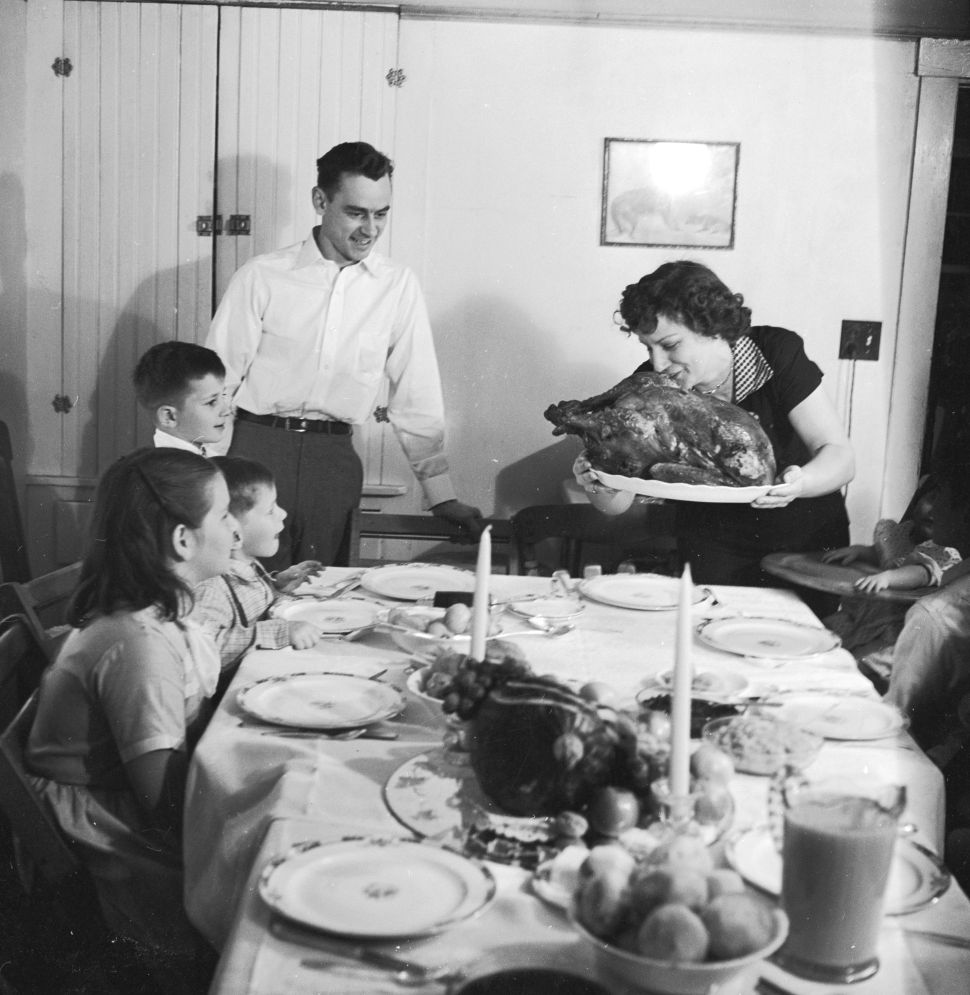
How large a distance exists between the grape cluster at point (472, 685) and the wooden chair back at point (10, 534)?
2.14m

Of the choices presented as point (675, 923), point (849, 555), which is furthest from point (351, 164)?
point (675, 923)

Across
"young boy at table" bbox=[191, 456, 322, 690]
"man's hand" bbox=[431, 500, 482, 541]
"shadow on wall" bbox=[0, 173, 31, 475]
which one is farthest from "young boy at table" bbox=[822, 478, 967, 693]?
"shadow on wall" bbox=[0, 173, 31, 475]

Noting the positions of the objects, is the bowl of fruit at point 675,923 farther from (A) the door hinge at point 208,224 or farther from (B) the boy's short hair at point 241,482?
(A) the door hinge at point 208,224

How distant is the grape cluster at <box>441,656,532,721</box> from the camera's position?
1.23 m

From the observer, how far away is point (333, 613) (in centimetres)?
199

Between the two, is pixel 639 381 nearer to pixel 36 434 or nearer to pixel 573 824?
pixel 573 824

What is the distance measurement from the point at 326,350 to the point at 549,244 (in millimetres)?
909

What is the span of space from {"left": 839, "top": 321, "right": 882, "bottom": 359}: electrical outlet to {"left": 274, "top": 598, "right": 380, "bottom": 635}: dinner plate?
2224mm

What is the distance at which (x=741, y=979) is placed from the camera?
85 centimetres

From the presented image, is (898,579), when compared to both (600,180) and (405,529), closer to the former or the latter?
(405,529)

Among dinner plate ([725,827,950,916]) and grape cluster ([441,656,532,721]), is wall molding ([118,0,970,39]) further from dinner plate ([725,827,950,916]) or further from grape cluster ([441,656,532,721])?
dinner plate ([725,827,950,916])

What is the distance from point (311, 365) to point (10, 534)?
90 centimetres

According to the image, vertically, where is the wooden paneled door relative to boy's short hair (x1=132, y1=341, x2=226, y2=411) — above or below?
above

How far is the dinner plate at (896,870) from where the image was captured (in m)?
0.99
